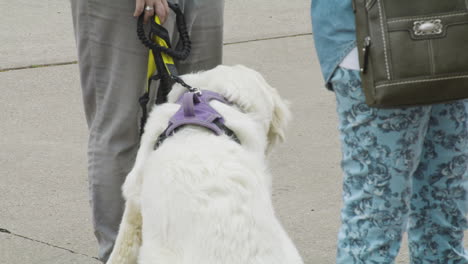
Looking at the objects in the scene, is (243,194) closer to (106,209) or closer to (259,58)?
(106,209)

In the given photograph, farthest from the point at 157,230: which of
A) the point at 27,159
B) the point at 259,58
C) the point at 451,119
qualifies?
the point at 259,58

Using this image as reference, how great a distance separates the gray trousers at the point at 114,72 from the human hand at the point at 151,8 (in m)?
0.08

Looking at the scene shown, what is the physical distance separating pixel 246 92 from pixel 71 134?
115 inches

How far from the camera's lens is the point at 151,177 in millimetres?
2986

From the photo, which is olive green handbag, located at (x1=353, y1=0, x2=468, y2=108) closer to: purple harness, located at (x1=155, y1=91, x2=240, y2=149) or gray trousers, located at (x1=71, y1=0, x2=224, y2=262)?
purple harness, located at (x1=155, y1=91, x2=240, y2=149)

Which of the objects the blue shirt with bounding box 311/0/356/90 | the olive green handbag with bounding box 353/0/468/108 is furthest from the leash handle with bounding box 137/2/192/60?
the olive green handbag with bounding box 353/0/468/108

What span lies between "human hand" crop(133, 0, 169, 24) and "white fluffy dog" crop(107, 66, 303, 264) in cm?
45

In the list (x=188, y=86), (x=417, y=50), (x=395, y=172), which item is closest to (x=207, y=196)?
(x=188, y=86)

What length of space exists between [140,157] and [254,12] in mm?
5781

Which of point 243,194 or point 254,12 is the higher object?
point 243,194

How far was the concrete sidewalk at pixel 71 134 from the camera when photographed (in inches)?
183

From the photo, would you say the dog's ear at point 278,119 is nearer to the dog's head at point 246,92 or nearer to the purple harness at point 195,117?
the dog's head at point 246,92

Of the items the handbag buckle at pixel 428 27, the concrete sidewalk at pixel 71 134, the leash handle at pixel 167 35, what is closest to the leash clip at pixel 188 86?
the leash handle at pixel 167 35

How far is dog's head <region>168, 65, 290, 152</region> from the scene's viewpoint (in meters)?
3.30
